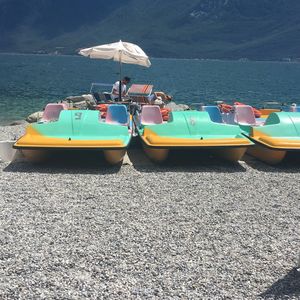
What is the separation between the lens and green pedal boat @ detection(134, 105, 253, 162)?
1076 centimetres

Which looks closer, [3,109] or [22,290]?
[22,290]

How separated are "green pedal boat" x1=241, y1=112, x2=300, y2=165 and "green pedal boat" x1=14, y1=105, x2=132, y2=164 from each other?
3.19 metres

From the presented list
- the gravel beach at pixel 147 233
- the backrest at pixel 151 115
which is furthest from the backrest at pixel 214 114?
the gravel beach at pixel 147 233

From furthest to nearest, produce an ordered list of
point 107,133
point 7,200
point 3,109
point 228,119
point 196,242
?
point 3,109, point 228,119, point 107,133, point 7,200, point 196,242

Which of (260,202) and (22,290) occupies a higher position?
(22,290)

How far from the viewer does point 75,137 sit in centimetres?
1091

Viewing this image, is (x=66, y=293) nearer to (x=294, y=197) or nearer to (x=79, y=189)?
(x=79, y=189)

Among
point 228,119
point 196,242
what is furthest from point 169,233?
point 228,119

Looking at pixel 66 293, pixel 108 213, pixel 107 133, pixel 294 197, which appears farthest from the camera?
pixel 107 133

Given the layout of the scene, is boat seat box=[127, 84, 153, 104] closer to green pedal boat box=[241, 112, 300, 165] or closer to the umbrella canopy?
the umbrella canopy

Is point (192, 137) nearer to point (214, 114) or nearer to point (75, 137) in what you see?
point (75, 137)

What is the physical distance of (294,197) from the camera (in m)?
8.91

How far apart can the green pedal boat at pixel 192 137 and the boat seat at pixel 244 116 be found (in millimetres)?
2088

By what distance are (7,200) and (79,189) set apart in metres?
1.37
